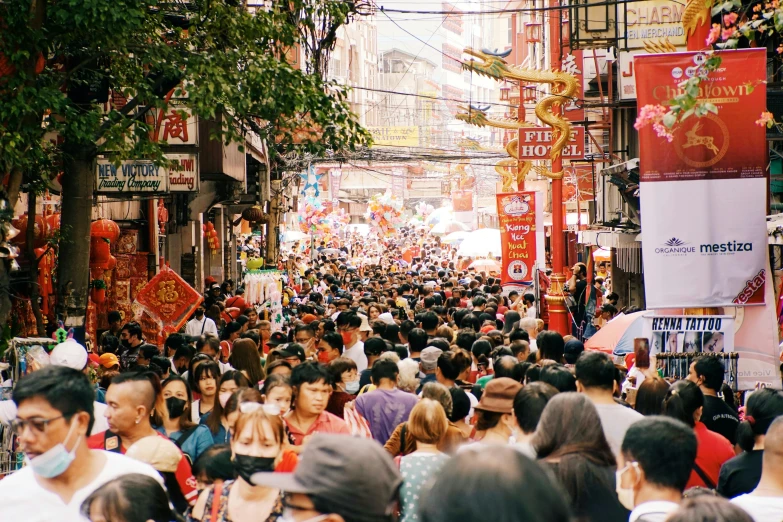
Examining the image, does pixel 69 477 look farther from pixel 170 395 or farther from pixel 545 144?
pixel 545 144

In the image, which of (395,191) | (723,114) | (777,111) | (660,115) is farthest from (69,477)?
(395,191)

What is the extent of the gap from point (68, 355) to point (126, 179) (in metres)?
5.71

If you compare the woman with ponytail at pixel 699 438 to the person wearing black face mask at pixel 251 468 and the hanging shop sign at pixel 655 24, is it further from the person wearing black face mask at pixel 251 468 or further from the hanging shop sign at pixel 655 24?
the hanging shop sign at pixel 655 24

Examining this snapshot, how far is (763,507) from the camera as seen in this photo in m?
4.28

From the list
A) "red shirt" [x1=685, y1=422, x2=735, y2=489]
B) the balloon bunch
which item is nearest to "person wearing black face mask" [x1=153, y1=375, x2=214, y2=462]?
"red shirt" [x1=685, y1=422, x2=735, y2=489]

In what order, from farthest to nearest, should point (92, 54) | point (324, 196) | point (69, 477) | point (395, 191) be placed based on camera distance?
point (395, 191) → point (324, 196) → point (92, 54) → point (69, 477)

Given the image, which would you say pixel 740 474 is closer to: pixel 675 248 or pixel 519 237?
pixel 675 248

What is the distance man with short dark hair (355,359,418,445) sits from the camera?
747 cm

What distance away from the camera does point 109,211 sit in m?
18.0

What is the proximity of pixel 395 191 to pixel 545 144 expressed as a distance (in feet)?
256

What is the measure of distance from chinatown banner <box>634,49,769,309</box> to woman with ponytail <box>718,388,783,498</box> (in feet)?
11.8

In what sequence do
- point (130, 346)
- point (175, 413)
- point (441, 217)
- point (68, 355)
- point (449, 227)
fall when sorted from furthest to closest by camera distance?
point (441, 217)
point (449, 227)
point (130, 346)
point (68, 355)
point (175, 413)

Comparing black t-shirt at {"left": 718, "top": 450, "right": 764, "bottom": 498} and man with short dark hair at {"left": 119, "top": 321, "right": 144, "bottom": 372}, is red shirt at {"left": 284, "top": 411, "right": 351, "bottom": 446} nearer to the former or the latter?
black t-shirt at {"left": 718, "top": 450, "right": 764, "bottom": 498}

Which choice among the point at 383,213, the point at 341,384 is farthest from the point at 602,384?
the point at 383,213
